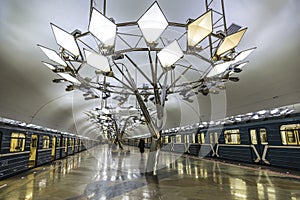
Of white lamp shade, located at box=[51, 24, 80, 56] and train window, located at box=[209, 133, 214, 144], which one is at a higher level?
white lamp shade, located at box=[51, 24, 80, 56]

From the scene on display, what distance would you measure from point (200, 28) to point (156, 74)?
267cm

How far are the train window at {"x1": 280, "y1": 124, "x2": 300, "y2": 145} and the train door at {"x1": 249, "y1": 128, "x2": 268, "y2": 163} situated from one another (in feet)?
2.84

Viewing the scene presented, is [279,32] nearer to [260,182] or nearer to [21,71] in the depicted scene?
[260,182]

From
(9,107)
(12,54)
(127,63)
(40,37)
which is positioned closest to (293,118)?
(127,63)

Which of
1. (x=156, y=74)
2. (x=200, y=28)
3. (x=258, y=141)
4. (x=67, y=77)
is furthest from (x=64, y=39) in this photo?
(x=258, y=141)

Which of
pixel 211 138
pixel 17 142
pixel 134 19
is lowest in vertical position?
pixel 211 138

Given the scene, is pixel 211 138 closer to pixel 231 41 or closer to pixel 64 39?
pixel 231 41

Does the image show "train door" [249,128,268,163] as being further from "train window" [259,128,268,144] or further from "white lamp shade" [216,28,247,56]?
"white lamp shade" [216,28,247,56]

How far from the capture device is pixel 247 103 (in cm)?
841

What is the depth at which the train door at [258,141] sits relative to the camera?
8.25 metres

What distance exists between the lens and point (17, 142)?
254 inches

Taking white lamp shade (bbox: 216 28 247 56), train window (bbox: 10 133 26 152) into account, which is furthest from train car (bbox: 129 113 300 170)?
train window (bbox: 10 133 26 152)

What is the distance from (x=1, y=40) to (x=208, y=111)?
977cm

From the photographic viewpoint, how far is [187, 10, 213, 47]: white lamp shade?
2341mm
